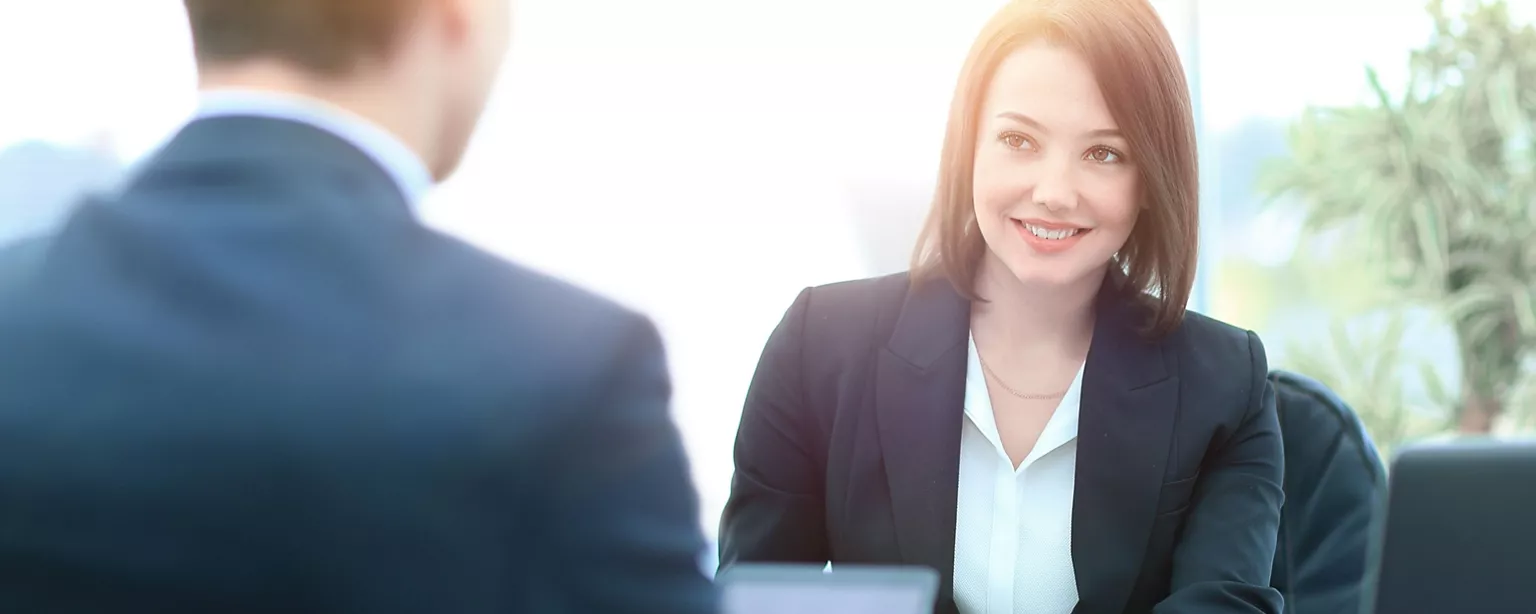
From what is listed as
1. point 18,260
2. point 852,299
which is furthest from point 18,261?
point 852,299

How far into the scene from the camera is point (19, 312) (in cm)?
64

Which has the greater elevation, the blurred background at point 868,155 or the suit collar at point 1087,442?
the blurred background at point 868,155

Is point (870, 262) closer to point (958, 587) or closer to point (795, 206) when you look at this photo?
point (795, 206)

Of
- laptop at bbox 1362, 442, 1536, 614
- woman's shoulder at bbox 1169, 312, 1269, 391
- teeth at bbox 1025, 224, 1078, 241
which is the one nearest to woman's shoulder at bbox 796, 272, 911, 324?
teeth at bbox 1025, 224, 1078, 241

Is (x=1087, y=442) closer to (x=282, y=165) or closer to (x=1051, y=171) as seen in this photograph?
(x=1051, y=171)

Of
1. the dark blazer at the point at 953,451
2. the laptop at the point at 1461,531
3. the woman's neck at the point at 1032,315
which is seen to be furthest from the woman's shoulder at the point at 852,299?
the laptop at the point at 1461,531

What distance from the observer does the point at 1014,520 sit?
162cm

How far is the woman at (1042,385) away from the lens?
60.1 inches

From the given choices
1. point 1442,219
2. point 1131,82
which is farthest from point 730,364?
point 1131,82

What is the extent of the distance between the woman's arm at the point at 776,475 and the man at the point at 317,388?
95 cm

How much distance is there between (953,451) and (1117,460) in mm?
213

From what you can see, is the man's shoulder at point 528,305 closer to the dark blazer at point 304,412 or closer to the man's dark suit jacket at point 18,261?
the dark blazer at point 304,412

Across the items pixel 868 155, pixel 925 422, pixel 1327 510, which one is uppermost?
pixel 868 155

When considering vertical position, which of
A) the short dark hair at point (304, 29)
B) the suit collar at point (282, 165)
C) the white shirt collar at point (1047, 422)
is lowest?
the white shirt collar at point (1047, 422)
